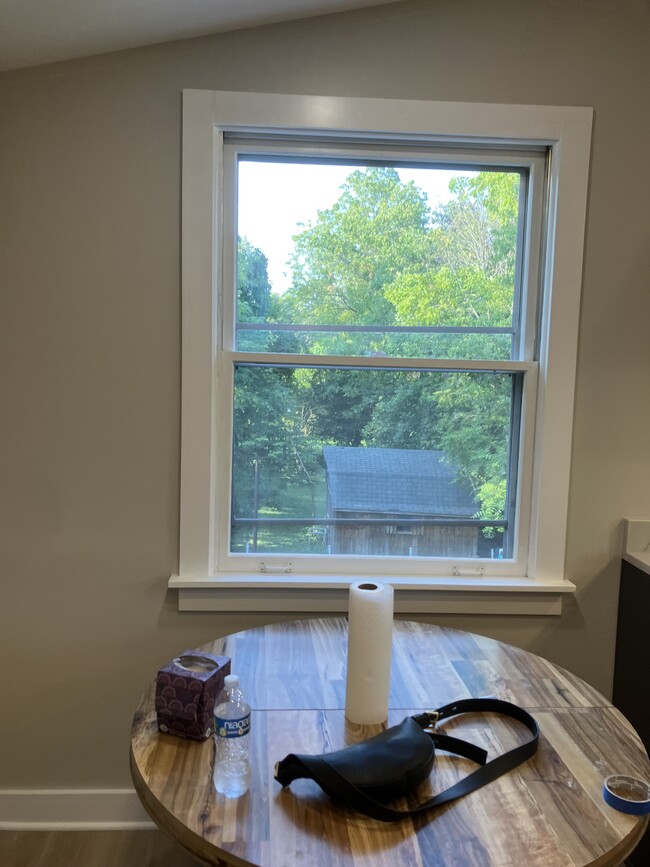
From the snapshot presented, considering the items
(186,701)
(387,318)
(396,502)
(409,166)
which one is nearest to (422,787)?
(186,701)

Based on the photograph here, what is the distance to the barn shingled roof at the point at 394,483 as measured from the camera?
6.59ft

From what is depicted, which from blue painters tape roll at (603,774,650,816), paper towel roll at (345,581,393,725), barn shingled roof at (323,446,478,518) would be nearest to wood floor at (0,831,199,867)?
paper towel roll at (345,581,393,725)

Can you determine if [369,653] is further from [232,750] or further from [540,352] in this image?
[540,352]

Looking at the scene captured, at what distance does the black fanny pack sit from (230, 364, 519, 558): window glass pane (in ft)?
2.97

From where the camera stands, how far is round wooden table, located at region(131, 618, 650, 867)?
35.9 inches

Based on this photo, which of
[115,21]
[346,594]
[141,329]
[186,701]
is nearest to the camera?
[186,701]

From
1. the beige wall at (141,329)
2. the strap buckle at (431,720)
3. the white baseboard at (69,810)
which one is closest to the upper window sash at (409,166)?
the beige wall at (141,329)

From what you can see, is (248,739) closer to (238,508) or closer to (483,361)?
(238,508)

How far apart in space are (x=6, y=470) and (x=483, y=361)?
1.46 m

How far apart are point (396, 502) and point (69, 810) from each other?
1392 mm

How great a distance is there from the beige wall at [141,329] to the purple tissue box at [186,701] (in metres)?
0.76

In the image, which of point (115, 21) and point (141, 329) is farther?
point (141, 329)

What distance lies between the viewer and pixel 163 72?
179 cm

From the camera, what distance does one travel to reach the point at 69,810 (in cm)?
198
